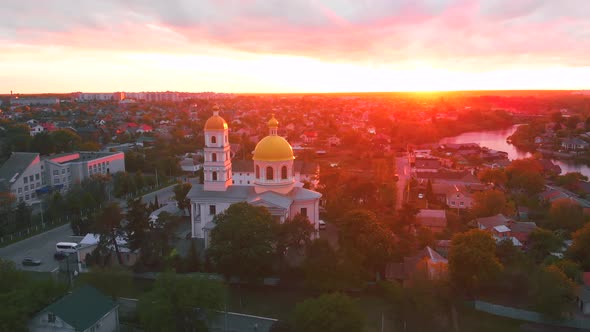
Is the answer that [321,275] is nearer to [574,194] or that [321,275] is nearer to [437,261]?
[437,261]

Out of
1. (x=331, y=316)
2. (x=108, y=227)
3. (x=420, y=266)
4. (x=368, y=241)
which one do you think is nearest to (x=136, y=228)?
(x=108, y=227)

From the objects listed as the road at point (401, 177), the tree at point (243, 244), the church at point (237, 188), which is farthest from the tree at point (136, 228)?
the road at point (401, 177)

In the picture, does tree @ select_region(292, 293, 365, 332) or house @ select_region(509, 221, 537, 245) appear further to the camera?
house @ select_region(509, 221, 537, 245)

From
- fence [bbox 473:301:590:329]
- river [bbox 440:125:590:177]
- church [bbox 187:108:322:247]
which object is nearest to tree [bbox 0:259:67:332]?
church [bbox 187:108:322:247]

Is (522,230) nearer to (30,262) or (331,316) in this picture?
(331,316)

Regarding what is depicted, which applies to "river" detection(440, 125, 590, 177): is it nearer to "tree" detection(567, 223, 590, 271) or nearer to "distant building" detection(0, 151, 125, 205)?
"tree" detection(567, 223, 590, 271)

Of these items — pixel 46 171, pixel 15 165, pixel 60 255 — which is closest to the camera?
pixel 60 255

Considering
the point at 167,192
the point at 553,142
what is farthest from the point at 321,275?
the point at 553,142
